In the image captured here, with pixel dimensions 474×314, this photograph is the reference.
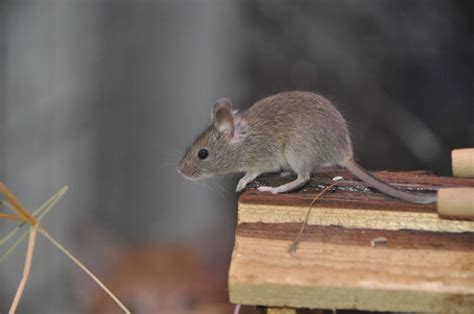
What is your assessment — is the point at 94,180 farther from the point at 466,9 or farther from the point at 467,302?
the point at 467,302

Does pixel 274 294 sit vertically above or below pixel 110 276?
above

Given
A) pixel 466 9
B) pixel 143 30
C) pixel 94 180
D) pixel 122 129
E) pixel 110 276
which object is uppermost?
pixel 143 30

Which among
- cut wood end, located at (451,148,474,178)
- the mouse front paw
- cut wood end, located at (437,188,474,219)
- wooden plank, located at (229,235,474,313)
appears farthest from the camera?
cut wood end, located at (451,148,474,178)

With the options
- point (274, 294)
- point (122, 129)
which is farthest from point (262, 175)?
point (122, 129)

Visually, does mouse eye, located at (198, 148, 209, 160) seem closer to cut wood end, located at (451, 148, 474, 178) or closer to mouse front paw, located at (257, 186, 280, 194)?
mouse front paw, located at (257, 186, 280, 194)

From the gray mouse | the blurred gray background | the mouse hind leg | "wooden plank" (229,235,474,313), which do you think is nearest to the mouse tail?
the gray mouse

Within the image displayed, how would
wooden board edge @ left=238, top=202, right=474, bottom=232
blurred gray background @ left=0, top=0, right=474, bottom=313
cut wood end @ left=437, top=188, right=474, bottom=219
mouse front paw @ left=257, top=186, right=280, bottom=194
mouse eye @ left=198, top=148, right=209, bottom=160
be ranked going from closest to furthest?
1. cut wood end @ left=437, top=188, right=474, bottom=219
2. wooden board edge @ left=238, top=202, right=474, bottom=232
3. mouse front paw @ left=257, top=186, right=280, bottom=194
4. mouse eye @ left=198, top=148, right=209, bottom=160
5. blurred gray background @ left=0, top=0, right=474, bottom=313

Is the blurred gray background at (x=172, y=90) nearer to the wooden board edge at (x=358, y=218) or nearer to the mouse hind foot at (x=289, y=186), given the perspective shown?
the mouse hind foot at (x=289, y=186)
